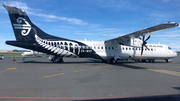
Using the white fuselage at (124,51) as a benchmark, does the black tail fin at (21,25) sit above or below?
above

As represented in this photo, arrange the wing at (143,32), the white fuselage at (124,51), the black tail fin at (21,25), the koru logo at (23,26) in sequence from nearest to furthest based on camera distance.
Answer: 1. the wing at (143,32)
2. the black tail fin at (21,25)
3. the koru logo at (23,26)
4. the white fuselage at (124,51)

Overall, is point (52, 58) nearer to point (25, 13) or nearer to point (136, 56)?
point (25, 13)

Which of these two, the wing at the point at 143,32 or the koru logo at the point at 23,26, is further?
the koru logo at the point at 23,26

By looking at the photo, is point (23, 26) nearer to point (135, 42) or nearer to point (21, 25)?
point (21, 25)

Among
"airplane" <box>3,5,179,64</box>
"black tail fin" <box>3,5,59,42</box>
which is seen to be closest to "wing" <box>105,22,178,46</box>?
"airplane" <box>3,5,179,64</box>

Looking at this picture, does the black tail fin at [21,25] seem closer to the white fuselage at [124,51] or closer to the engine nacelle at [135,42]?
the white fuselage at [124,51]

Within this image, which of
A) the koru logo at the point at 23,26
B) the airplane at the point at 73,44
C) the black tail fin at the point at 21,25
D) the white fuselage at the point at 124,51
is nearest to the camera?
the black tail fin at the point at 21,25

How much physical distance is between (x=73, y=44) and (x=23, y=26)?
6740 mm

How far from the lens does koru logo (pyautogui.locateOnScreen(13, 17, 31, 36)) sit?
1477 centimetres

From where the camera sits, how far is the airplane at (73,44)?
14633 mm

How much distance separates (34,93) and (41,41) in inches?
473

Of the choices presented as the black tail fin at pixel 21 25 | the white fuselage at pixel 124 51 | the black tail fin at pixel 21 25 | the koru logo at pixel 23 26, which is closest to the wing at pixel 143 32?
the white fuselage at pixel 124 51

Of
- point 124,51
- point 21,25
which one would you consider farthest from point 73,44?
point 124,51

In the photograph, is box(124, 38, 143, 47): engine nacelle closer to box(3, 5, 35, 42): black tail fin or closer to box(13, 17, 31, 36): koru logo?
box(3, 5, 35, 42): black tail fin
